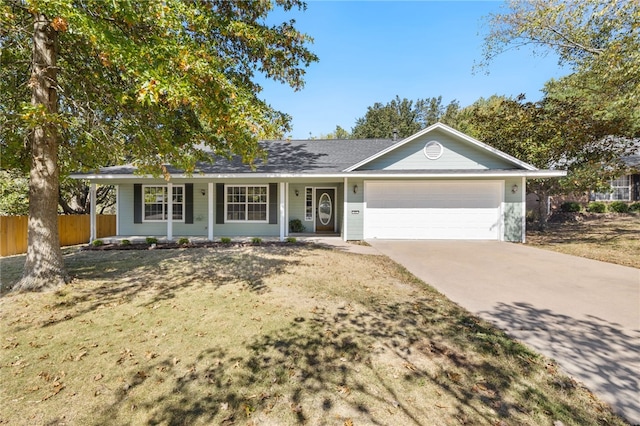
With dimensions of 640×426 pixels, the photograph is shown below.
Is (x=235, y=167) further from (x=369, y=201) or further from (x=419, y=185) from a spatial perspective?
(x=419, y=185)

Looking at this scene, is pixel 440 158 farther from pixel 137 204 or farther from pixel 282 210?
pixel 137 204

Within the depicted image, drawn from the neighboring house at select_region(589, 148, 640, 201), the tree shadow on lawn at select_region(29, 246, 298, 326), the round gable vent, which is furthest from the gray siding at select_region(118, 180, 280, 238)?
the neighboring house at select_region(589, 148, 640, 201)

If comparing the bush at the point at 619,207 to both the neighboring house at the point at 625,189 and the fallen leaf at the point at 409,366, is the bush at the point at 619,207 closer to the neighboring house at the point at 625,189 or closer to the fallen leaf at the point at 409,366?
the neighboring house at the point at 625,189

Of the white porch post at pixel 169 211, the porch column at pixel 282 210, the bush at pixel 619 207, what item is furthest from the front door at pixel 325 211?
the bush at pixel 619 207

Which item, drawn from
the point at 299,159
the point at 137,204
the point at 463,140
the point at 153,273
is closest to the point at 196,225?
the point at 137,204

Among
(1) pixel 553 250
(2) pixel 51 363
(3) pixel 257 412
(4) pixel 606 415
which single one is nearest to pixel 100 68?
(2) pixel 51 363

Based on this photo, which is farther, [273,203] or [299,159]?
[299,159]

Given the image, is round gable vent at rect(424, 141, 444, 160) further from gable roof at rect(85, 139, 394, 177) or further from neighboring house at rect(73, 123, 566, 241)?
gable roof at rect(85, 139, 394, 177)

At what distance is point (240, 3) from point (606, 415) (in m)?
8.97

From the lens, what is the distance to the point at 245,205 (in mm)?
12656

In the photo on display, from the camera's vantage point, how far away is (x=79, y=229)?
39.9ft

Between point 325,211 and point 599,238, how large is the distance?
1104cm

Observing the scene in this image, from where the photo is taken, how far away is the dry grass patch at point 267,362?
2416mm

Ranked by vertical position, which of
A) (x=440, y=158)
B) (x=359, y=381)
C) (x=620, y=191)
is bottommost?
(x=359, y=381)
